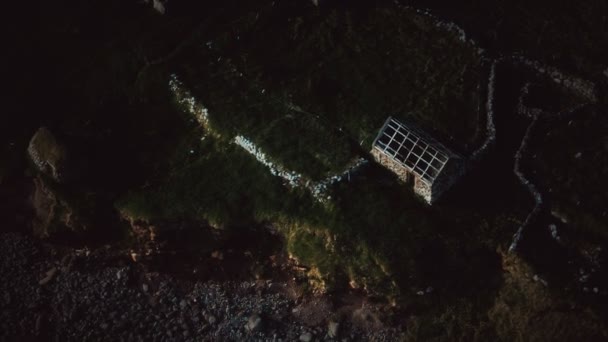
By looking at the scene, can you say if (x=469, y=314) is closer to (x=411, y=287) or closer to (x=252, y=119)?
(x=411, y=287)

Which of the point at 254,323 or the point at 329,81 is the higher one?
the point at 329,81

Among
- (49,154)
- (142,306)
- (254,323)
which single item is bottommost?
(142,306)

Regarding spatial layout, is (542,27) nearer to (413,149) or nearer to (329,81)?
(329,81)

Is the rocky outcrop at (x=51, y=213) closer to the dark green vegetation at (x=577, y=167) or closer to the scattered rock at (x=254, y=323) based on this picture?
the scattered rock at (x=254, y=323)

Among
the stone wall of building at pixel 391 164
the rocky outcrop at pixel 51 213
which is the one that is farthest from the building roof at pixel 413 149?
the rocky outcrop at pixel 51 213

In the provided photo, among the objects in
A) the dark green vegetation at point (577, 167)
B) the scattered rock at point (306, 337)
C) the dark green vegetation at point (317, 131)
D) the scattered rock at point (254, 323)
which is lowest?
the scattered rock at point (254, 323)

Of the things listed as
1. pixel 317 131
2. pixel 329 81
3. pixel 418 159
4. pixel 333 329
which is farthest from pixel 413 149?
pixel 333 329
